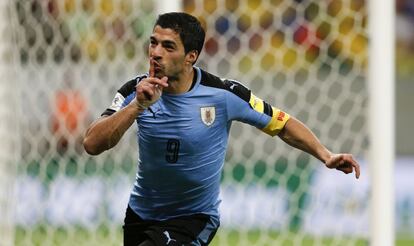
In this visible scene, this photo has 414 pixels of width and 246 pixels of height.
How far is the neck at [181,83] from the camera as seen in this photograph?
183 inches

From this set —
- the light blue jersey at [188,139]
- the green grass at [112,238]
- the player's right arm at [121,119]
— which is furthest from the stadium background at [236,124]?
the player's right arm at [121,119]

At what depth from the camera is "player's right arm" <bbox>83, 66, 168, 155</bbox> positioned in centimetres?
403

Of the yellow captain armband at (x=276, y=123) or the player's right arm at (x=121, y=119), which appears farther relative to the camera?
the yellow captain armband at (x=276, y=123)

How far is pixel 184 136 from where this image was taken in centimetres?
466

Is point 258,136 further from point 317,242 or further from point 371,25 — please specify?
point 371,25

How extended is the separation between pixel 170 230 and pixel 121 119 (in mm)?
809

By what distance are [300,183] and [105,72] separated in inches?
68.7

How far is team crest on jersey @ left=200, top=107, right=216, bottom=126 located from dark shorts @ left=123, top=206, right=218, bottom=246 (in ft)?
1.54

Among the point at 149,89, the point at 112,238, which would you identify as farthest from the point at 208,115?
the point at 112,238

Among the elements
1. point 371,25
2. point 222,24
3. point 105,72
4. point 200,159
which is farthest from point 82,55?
point 200,159

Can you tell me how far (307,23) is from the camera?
24.3ft

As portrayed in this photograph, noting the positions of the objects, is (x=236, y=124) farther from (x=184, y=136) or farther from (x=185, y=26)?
→ (x=185, y=26)

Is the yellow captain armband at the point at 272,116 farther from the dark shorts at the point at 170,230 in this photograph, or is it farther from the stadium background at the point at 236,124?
the stadium background at the point at 236,124

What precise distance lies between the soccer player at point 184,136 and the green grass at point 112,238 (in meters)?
2.99
